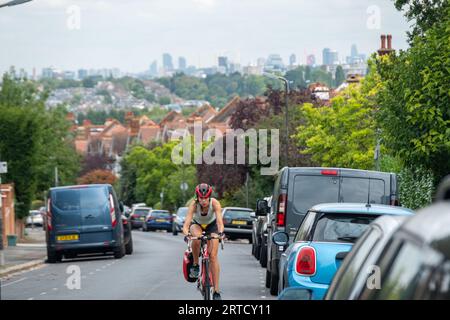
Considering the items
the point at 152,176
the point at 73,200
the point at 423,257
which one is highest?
the point at 423,257

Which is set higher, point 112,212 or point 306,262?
point 306,262

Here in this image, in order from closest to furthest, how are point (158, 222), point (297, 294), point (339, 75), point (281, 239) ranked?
point (297, 294) → point (281, 239) → point (158, 222) → point (339, 75)

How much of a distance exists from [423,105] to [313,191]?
23.9 feet

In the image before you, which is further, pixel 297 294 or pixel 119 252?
pixel 119 252

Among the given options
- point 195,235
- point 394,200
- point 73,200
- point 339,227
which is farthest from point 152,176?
point 339,227

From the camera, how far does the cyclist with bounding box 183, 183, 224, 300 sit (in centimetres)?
1650

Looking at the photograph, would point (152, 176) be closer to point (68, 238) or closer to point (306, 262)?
point (68, 238)

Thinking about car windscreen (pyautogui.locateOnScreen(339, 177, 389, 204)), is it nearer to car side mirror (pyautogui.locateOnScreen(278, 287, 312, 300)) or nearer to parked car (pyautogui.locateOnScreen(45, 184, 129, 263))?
car side mirror (pyautogui.locateOnScreen(278, 287, 312, 300))

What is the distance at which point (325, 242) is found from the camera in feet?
44.9

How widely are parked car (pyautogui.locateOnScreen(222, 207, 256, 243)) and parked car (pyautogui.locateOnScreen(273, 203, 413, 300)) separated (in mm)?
36902

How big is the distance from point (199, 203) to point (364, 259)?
10344mm

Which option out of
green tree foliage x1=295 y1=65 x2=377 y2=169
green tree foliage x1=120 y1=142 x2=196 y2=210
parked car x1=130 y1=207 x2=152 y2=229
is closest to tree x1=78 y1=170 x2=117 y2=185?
green tree foliage x1=120 y1=142 x2=196 y2=210
